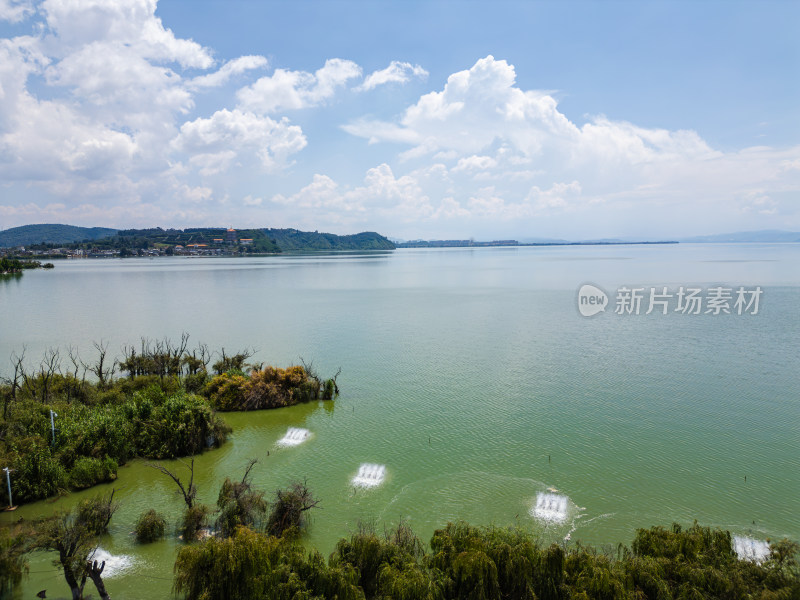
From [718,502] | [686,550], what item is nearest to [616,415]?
[718,502]

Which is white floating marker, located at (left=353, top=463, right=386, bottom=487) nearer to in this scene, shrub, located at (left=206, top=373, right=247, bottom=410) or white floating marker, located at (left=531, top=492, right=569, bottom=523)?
white floating marker, located at (left=531, top=492, right=569, bottom=523)

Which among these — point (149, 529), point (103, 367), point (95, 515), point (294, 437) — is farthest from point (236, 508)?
point (103, 367)

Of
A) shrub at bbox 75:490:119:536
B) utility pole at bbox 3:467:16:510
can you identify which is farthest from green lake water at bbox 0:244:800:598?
shrub at bbox 75:490:119:536

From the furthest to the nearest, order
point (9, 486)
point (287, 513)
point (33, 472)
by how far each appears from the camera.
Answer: point (33, 472)
point (9, 486)
point (287, 513)

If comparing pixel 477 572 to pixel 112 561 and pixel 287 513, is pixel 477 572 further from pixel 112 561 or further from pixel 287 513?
pixel 112 561

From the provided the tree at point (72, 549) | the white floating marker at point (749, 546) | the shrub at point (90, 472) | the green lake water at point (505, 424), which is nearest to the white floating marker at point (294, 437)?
the green lake water at point (505, 424)
